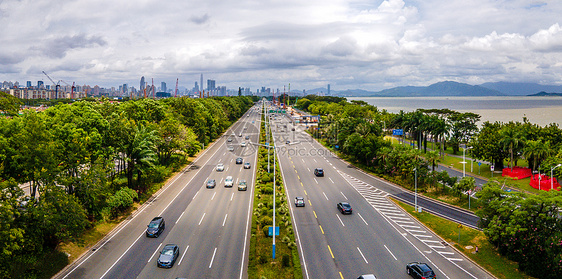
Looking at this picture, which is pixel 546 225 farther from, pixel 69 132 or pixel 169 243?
pixel 69 132

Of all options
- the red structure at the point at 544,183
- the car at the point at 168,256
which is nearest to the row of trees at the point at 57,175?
the car at the point at 168,256

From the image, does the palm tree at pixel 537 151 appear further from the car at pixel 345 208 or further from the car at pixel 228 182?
the car at pixel 228 182

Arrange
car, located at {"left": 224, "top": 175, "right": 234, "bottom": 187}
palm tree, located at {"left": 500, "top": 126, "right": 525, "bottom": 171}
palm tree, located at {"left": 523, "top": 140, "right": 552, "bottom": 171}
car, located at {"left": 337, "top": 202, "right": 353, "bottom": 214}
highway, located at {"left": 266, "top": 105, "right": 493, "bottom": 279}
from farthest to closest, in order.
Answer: palm tree, located at {"left": 500, "top": 126, "right": 525, "bottom": 171}, palm tree, located at {"left": 523, "top": 140, "right": 552, "bottom": 171}, car, located at {"left": 224, "top": 175, "right": 234, "bottom": 187}, car, located at {"left": 337, "top": 202, "right": 353, "bottom": 214}, highway, located at {"left": 266, "top": 105, "right": 493, "bottom": 279}

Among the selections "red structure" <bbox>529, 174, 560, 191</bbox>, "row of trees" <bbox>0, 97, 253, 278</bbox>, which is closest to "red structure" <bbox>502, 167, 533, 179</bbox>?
"red structure" <bbox>529, 174, 560, 191</bbox>

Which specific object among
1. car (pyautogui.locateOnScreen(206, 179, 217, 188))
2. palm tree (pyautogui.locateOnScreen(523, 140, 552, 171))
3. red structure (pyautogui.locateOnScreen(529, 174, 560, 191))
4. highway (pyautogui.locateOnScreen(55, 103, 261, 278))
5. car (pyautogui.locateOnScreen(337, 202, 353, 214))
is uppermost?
palm tree (pyautogui.locateOnScreen(523, 140, 552, 171))

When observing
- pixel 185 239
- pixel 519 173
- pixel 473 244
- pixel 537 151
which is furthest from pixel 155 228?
pixel 537 151

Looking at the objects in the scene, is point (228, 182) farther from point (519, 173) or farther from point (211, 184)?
point (519, 173)

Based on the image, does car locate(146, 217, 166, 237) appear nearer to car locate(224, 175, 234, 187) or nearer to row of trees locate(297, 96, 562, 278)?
car locate(224, 175, 234, 187)
